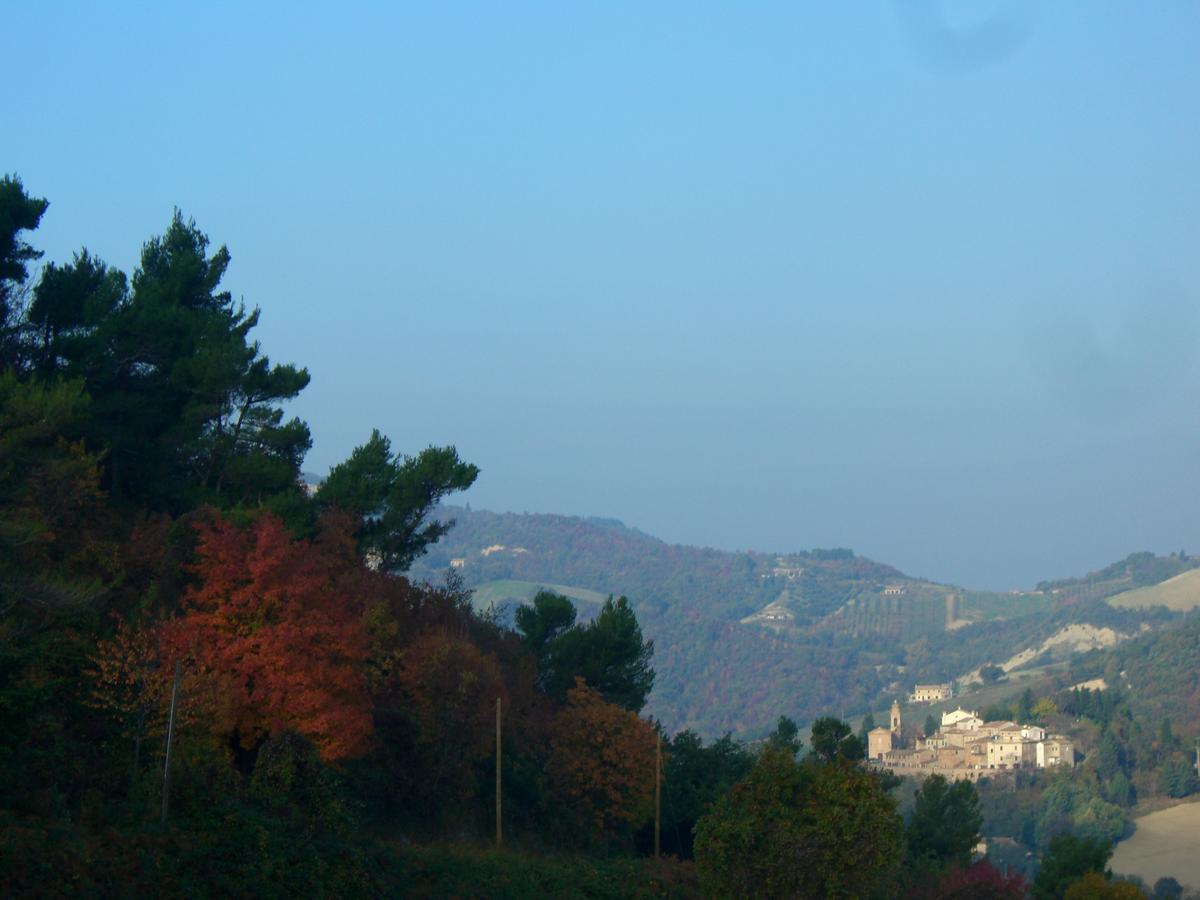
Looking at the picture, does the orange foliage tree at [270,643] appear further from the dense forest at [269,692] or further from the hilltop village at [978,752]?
the hilltop village at [978,752]

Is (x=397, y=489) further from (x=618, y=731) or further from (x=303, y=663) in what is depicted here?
(x=303, y=663)

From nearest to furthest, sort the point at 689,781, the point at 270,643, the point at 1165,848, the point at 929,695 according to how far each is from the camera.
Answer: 1. the point at 270,643
2. the point at 689,781
3. the point at 1165,848
4. the point at 929,695

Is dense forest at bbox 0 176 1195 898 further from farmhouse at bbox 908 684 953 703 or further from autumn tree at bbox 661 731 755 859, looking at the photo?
farmhouse at bbox 908 684 953 703

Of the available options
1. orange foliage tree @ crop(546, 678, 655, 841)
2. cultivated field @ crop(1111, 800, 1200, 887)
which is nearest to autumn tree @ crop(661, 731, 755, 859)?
orange foliage tree @ crop(546, 678, 655, 841)

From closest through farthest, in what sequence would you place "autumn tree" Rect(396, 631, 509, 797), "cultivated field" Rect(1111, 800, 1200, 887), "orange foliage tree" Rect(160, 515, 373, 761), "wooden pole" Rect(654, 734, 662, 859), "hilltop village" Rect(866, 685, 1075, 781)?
"orange foliage tree" Rect(160, 515, 373, 761) < "autumn tree" Rect(396, 631, 509, 797) < "wooden pole" Rect(654, 734, 662, 859) < "cultivated field" Rect(1111, 800, 1200, 887) < "hilltop village" Rect(866, 685, 1075, 781)

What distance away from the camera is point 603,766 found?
1175 inches

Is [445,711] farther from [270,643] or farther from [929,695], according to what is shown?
[929,695]

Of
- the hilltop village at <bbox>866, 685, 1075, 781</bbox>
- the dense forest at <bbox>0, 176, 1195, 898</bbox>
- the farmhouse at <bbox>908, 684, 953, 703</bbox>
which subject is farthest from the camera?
the farmhouse at <bbox>908, 684, 953, 703</bbox>

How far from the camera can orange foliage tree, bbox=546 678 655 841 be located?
97.5 feet

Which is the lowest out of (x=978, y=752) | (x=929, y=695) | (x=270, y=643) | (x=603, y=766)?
(x=978, y=752)

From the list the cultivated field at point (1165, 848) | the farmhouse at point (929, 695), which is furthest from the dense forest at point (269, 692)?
the farmhouse at point (929, 695)

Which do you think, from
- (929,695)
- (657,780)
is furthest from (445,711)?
(929,695)

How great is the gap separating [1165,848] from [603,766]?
228ft

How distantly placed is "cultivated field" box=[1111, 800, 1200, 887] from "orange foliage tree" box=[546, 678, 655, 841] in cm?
5305
